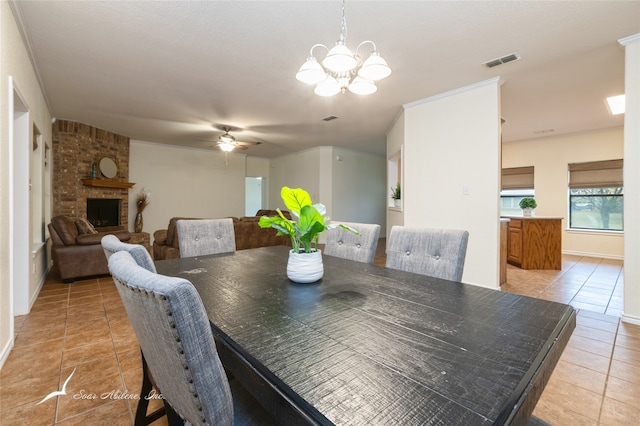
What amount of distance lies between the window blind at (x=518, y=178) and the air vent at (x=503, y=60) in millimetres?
4435

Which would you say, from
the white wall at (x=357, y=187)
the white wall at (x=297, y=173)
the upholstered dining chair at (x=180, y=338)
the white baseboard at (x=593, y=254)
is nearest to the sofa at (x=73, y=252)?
the upholstered dining chair at (x=180, y=338)

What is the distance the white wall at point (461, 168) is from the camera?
3400 millimetres

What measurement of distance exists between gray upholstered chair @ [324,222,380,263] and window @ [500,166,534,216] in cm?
558

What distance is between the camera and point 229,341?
846mm

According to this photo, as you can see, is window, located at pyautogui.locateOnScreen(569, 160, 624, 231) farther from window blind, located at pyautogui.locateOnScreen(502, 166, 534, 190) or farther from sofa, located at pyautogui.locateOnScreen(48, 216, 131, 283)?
sofa, located at pyautogui.locateOnScreen(48, 216, 131, 283)

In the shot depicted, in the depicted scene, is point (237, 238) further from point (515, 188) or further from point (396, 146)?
point (515, 188)

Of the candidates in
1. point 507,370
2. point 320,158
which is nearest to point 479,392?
point 507,370

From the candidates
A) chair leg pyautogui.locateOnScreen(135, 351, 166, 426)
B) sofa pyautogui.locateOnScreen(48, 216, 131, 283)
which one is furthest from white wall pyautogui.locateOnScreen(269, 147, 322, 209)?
chair leg pyautogui.locateOnScreen(135, 351, 166, 426)

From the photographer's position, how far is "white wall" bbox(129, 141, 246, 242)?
6750mm

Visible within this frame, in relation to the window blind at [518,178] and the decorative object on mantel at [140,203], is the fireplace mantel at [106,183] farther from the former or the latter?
the window blind at [518,178]

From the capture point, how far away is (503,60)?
288 cm

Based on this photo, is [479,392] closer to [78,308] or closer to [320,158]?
[78,308]

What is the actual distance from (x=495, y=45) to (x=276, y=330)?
3.05 meters

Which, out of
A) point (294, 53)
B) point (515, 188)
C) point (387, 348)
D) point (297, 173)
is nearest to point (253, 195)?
point (297, 173)
